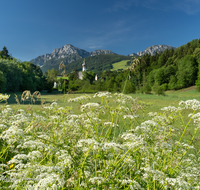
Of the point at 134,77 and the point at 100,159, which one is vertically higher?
the point at 134,77

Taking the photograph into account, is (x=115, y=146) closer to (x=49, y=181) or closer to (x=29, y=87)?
(x=49, y=181)

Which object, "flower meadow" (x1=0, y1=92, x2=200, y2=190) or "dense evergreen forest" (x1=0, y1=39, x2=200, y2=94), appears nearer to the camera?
"flower meadow" (x1=0, y1=92, x2=200, y2=190)

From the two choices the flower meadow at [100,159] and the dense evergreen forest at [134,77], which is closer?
the flower meadow at [100,159]

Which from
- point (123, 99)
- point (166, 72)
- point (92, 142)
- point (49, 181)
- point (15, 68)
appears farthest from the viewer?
point (166, 72)

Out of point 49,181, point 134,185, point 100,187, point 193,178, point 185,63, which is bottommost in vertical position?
point 193,178

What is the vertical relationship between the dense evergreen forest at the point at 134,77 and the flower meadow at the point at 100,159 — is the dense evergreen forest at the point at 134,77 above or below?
above

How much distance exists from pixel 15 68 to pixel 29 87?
1196cm

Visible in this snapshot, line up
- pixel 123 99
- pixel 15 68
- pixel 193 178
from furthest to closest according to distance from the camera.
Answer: pixel 15 68 < pixel 123 99 < pixel 193 178

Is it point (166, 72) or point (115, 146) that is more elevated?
point (166, 72)

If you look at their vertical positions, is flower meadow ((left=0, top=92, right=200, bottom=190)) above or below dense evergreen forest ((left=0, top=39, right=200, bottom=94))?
below

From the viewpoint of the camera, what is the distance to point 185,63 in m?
90.1

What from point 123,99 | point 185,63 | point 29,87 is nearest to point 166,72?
point 185,63

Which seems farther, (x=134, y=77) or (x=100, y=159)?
(x=134, y=77)

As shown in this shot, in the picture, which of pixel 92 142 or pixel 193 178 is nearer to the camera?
pixel 92 142
